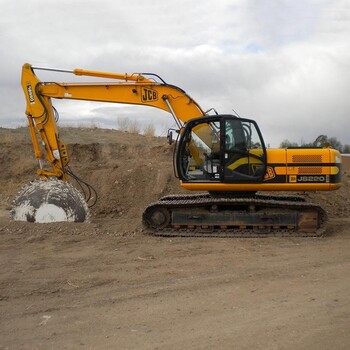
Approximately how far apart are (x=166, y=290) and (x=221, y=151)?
4165 millimetres

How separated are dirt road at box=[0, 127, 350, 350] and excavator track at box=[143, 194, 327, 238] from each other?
331 mm

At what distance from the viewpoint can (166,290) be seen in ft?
19.7

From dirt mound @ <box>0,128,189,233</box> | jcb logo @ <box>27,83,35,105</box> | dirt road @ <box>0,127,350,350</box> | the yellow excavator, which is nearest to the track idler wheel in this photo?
the yellow excavator

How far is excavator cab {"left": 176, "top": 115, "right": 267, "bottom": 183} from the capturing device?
959 centimetres

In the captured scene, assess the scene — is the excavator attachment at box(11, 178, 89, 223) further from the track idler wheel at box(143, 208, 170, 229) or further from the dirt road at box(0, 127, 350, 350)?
the track idler wheel at box(143, 208, 170, 229)

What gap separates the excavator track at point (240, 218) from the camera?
957cm

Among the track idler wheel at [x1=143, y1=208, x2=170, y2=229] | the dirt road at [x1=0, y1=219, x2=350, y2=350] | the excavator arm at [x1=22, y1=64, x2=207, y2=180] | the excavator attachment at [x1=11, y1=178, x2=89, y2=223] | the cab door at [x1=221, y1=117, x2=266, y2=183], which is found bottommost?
the dirt road at [x1=0, y1=219, x2=350, y2=350]

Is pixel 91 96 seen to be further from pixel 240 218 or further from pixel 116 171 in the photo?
pixel 116 171

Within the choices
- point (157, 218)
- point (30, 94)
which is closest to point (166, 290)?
point (157, 218)

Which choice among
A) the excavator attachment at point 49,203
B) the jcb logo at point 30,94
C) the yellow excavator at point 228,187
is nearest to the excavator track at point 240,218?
the yellow excavator at point 228,187

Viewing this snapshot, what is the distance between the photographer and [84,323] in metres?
4.97

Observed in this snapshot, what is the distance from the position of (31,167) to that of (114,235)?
31.1 feet

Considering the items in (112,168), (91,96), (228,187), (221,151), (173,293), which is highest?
(91,96)

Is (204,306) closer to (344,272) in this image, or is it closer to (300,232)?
(344,272)
